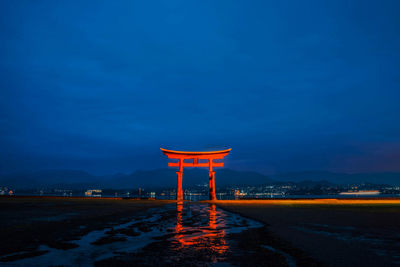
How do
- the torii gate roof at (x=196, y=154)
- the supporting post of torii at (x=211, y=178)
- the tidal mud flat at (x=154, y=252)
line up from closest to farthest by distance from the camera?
the tidal mud flat at (x=154, y=252), the torii gate roof at (x=196, y=154), the supporting post of torii at (x=211, y=178)

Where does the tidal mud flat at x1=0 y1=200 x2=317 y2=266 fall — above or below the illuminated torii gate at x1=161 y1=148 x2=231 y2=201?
below

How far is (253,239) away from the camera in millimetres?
6785

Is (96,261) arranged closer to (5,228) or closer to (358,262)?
(358,262)

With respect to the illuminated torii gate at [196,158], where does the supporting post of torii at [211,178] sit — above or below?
below

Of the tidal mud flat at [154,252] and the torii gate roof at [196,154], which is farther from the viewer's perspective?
the torii gate roof at [196,154]

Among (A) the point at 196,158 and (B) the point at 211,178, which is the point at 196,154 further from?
(B) the point at 211,178

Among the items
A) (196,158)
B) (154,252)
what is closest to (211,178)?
(196,158)

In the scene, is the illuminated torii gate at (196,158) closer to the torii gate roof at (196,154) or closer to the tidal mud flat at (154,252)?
the torii gate roof at (196,154)

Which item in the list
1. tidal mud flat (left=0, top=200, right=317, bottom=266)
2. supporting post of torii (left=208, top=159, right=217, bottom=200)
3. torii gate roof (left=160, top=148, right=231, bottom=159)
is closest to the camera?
tidal mud flat (left=0, top=200, right=317, bottom=266)

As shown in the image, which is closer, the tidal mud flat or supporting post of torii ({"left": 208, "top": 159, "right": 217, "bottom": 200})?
the tidal mud flat

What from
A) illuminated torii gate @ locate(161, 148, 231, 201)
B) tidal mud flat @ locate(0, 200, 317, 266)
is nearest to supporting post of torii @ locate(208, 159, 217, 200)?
illuminated torii gate @ locate(161, 148, 231, 201)

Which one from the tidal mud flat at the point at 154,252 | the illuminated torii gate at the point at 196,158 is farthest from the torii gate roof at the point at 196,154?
the tidal mud flat at the point at 154,252

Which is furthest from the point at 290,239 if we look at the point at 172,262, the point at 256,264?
the point at 172,262

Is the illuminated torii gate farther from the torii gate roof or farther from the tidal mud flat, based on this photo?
the tidal mud flat
